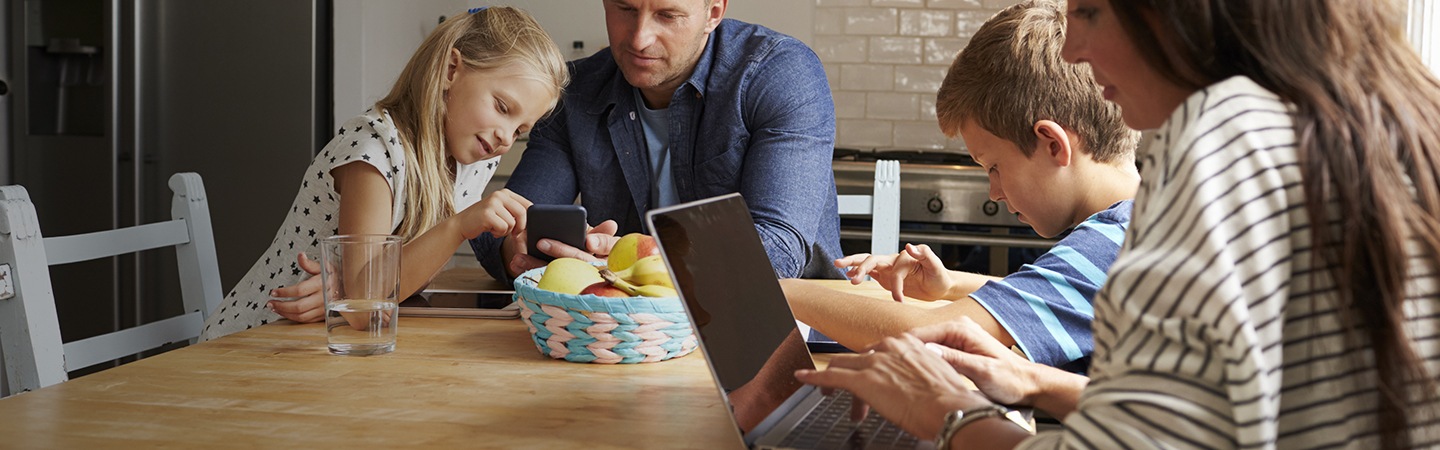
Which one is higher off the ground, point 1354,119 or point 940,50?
point 940,50

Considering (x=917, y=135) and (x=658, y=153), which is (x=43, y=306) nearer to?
(x=658, y=153)

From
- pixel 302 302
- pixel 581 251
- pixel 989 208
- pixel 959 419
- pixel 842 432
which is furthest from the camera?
pixel 989 208

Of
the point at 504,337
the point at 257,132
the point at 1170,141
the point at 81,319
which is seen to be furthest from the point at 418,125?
the point at 81,319

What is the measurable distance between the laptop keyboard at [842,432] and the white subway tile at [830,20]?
3174 mm

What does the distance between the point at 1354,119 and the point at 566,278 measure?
2.52ft

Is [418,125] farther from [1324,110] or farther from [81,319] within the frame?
[81,319]

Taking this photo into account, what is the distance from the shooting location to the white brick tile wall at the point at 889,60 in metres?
4.00

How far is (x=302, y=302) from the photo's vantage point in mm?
1409

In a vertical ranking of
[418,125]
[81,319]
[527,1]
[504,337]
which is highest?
[527,1]

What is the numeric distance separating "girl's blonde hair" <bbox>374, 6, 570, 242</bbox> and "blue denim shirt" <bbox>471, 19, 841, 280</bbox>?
0.13 meters

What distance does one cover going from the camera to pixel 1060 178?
4.42 feet

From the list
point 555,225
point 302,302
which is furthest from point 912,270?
point 302,302

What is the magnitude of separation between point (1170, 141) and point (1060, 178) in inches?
29.4

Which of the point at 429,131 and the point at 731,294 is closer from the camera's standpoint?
the point at 731,294
